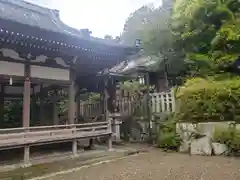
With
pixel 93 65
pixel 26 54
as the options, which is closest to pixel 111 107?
pixel 93 65

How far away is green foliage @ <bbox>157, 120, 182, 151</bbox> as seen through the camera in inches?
400

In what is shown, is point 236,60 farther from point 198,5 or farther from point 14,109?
point 14,109

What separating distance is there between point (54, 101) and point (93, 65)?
3.67 metres

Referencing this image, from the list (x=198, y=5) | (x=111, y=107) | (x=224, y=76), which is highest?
(x=198, y=5)

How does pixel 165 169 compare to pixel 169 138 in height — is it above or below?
below

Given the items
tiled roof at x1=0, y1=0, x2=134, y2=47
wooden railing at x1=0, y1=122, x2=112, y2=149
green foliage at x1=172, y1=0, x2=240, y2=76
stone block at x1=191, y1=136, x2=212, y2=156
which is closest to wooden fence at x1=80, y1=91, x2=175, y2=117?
green foliage at x1=172, y1=0, x2=240, y2=76

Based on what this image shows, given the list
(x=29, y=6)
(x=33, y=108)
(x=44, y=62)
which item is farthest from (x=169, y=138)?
(x=29, y=6)

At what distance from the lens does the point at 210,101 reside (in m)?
9.57

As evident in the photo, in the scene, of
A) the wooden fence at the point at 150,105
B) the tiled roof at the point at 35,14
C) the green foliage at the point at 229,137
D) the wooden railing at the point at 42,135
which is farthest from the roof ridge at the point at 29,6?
the green foliage at the point at 229,137

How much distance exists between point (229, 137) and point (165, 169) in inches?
120

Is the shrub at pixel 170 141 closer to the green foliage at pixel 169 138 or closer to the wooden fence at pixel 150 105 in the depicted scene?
the green foliage at pixel 169 138

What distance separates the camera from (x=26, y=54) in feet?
29.9

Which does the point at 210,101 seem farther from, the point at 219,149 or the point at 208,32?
the point at 208,32

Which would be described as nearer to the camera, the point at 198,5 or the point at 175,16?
the point at 198,5
